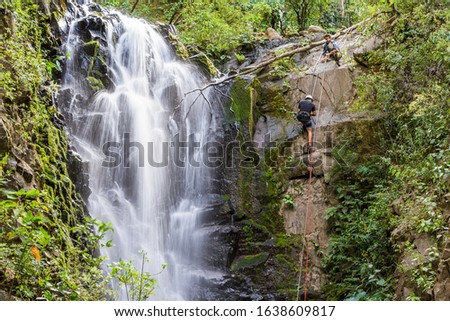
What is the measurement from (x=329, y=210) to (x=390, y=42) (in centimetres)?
402

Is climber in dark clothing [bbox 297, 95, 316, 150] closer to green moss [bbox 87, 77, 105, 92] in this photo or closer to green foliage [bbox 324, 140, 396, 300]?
green foliage [bbox 324, 140, 396, 300]

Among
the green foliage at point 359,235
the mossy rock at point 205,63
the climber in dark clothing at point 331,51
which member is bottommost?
the green foliage at point 359,235

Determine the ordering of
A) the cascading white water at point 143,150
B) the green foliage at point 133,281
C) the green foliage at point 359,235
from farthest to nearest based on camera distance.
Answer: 1. the cascading white water at point 143,150
2. the green foliage at point 359,235
3. the green foliage at point 133,281

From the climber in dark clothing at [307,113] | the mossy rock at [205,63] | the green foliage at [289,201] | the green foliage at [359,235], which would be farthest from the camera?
the mossy rock at [205,63]

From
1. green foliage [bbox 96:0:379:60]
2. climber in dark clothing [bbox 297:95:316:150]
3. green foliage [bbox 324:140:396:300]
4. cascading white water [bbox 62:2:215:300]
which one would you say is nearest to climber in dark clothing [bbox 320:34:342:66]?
green foliage [bbox 96:0:379:60]

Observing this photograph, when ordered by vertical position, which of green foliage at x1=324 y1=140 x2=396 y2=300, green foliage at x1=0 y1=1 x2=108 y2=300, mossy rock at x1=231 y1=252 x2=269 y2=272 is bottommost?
mossy rock at x1=231 y1=252 x2=269 y2=272

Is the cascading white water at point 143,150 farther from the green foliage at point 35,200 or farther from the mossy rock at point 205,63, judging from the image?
the green foliage at point 35,200

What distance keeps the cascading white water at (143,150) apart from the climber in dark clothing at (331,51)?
3.43 m

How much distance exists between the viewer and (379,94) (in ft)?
31.1

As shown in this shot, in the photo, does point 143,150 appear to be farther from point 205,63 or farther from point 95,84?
point 205,63

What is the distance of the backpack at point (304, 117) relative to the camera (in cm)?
1030

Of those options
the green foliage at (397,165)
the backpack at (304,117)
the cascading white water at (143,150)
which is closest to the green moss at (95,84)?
the cascading white water at (143,150)

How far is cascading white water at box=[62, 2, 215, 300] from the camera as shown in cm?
933

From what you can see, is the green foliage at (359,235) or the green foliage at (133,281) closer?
the green foliage at (133,281)
